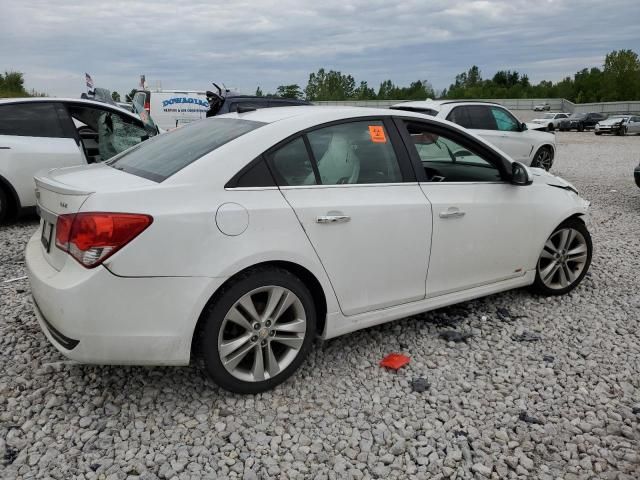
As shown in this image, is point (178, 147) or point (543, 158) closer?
point (178, 147)

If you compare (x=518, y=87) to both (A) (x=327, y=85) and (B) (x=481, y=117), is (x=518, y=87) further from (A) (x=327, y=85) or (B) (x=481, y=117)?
(B) (x=481, y=117)

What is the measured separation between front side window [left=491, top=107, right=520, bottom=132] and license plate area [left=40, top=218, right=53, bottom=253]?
9.85m

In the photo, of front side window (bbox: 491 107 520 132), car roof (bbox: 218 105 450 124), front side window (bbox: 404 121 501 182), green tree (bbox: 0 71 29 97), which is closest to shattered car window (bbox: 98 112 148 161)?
car roof (bbox: 218 105 450 124)

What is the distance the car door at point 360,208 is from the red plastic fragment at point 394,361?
0.36 m

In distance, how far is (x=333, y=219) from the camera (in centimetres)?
306

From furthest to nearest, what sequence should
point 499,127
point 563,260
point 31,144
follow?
point 499,127 → point 31,144 → point 563,260

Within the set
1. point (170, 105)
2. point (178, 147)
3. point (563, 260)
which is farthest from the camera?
point (170, 105)

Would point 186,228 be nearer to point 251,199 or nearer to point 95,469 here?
point 251,199

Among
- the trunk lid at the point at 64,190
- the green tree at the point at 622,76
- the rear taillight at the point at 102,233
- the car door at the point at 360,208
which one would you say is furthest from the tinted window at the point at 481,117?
the green tree at the point at 622,76

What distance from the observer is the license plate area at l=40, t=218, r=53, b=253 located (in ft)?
9.56

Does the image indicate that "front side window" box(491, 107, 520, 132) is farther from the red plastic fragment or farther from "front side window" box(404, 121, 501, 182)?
the red plastic fragment

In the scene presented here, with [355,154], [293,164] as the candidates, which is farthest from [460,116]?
[293,164]

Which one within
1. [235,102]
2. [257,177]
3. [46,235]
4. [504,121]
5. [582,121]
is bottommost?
[582,121]

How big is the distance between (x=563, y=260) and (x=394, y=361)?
1.99 meters
